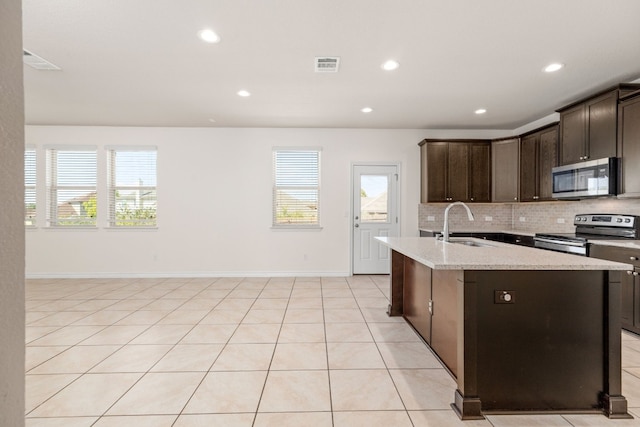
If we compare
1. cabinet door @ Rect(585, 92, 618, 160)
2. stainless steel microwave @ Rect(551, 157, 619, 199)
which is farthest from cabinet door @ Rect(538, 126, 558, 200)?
cabinet door @ Rect(585, 92, 618, 160)

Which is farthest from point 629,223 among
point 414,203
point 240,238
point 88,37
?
point 88,37

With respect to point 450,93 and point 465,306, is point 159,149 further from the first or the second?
point 465,306

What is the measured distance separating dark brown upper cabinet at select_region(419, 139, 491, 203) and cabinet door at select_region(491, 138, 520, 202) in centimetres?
9

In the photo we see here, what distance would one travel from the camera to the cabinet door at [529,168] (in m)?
4.65

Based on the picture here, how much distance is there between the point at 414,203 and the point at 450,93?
2210mm

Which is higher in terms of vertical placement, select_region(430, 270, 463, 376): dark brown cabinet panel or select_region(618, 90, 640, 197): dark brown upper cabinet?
select_region(618, 90, 640, 197): dark brown upper cabinet

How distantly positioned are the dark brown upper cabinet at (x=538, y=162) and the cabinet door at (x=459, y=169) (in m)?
0.82

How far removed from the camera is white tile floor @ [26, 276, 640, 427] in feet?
5.93

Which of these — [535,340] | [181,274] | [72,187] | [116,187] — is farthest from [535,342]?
[72,187]

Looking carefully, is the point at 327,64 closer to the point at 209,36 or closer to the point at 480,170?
the point at 209,36

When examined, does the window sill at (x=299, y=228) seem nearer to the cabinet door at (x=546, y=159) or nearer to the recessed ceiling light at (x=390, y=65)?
the recessed ceiling light at (x=390, y=65)

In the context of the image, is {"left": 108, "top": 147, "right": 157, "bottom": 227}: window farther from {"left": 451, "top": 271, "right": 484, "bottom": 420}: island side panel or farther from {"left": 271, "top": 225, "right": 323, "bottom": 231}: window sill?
{"left": 451, "top": 271, "right": 484, "bottom": 420}: island side panel

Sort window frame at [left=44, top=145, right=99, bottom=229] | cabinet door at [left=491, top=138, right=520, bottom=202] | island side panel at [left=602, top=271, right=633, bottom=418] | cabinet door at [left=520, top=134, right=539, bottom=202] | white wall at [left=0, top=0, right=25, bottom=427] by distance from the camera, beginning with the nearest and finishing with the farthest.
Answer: white wall at [left=0, top=0, right=25, bottom=427]
island side panel at [left=602, top=271, right=633, bottom=418]
cabinet door at [left=520, top=134, right=539, bottom=202]
cabinet door at [left=491, top=138, right=520, bottom=202]
window frame at [left=44, top=145, right=99, bottom=229]

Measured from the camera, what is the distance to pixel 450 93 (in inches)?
153
